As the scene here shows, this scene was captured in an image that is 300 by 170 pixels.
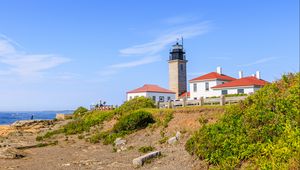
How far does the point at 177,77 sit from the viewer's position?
208 ft

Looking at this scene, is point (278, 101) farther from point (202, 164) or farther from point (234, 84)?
point (234, 84)

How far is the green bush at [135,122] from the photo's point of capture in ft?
86.3

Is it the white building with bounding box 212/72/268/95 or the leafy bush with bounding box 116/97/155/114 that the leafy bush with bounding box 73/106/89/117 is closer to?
the leafy bush with bounding box 116/97/155/114

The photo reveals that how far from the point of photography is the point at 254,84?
47312 millimetres

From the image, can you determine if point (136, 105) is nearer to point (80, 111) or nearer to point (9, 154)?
point (9, 154)

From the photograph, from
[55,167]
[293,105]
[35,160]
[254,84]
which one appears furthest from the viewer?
[254,84]

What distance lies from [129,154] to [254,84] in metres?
32.8

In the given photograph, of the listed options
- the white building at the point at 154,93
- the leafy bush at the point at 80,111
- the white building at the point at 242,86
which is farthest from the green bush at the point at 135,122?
the white building at the point at 154,93

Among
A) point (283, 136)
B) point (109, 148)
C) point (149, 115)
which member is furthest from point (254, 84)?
point (283, 136)

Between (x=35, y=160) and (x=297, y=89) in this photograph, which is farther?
(x=35, y=160)

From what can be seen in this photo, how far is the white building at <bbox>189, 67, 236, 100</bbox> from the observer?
53447 mm

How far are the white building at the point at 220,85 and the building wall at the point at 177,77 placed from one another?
293 inches

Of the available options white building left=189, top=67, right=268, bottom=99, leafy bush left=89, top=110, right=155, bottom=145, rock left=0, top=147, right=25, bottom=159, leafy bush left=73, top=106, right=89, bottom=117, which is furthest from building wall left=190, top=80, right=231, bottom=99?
rock left=0, top=147, right=25, bottom=159

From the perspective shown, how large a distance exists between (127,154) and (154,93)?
4132 cm
